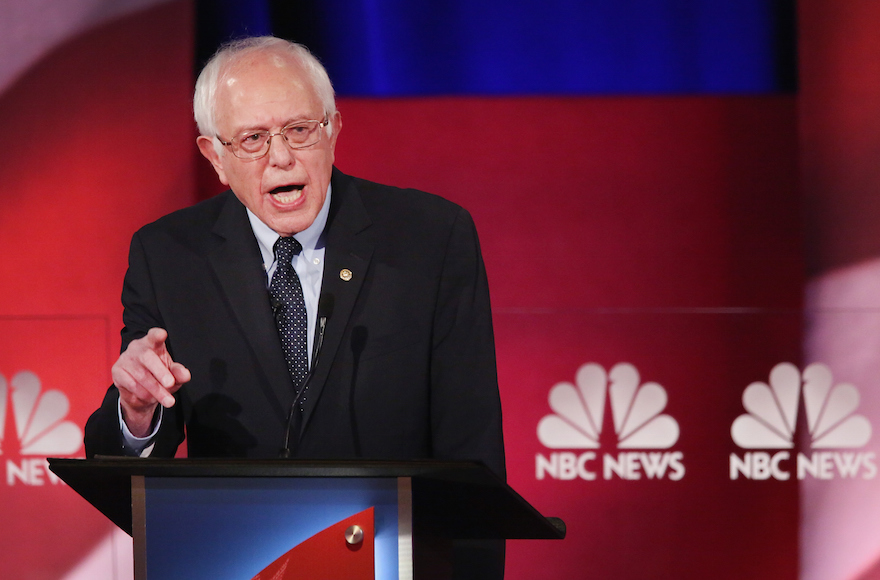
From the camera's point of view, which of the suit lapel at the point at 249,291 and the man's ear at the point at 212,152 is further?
the man's ear at the point at 212,152

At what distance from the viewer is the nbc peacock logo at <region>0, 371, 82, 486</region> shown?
292cm

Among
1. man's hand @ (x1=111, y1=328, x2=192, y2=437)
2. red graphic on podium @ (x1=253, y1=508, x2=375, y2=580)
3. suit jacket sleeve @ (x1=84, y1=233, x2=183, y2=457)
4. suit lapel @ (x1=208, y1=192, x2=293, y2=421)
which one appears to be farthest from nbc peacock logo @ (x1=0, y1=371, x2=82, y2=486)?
red graphic on podium @ (x1=253, y1=508, x2=375, y2=580)

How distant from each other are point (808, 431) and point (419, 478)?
2176 mm

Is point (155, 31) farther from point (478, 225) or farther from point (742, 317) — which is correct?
point (742, 317)

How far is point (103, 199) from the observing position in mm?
2908

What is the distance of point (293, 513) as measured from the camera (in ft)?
3.55

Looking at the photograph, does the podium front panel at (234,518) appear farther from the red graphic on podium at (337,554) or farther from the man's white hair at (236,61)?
the man's white hair at (236,61)

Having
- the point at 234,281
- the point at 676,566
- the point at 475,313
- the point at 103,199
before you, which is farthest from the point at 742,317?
the point at 103,199

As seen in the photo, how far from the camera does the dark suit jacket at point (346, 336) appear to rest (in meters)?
1.57

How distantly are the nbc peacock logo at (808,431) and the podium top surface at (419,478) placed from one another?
187cm

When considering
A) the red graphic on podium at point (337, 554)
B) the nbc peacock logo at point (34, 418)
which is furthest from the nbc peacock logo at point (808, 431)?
the nbc peacock logo at point (34, 418)

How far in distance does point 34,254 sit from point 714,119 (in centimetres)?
230

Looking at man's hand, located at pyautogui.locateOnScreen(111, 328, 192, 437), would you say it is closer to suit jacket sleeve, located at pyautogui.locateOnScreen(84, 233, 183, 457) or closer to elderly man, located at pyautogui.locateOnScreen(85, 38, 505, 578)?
suit jacket sleeve, located at pyautogui.locateOnScreen(84, 233, 183, 457)

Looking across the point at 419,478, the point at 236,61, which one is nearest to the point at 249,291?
the point at 236,61
